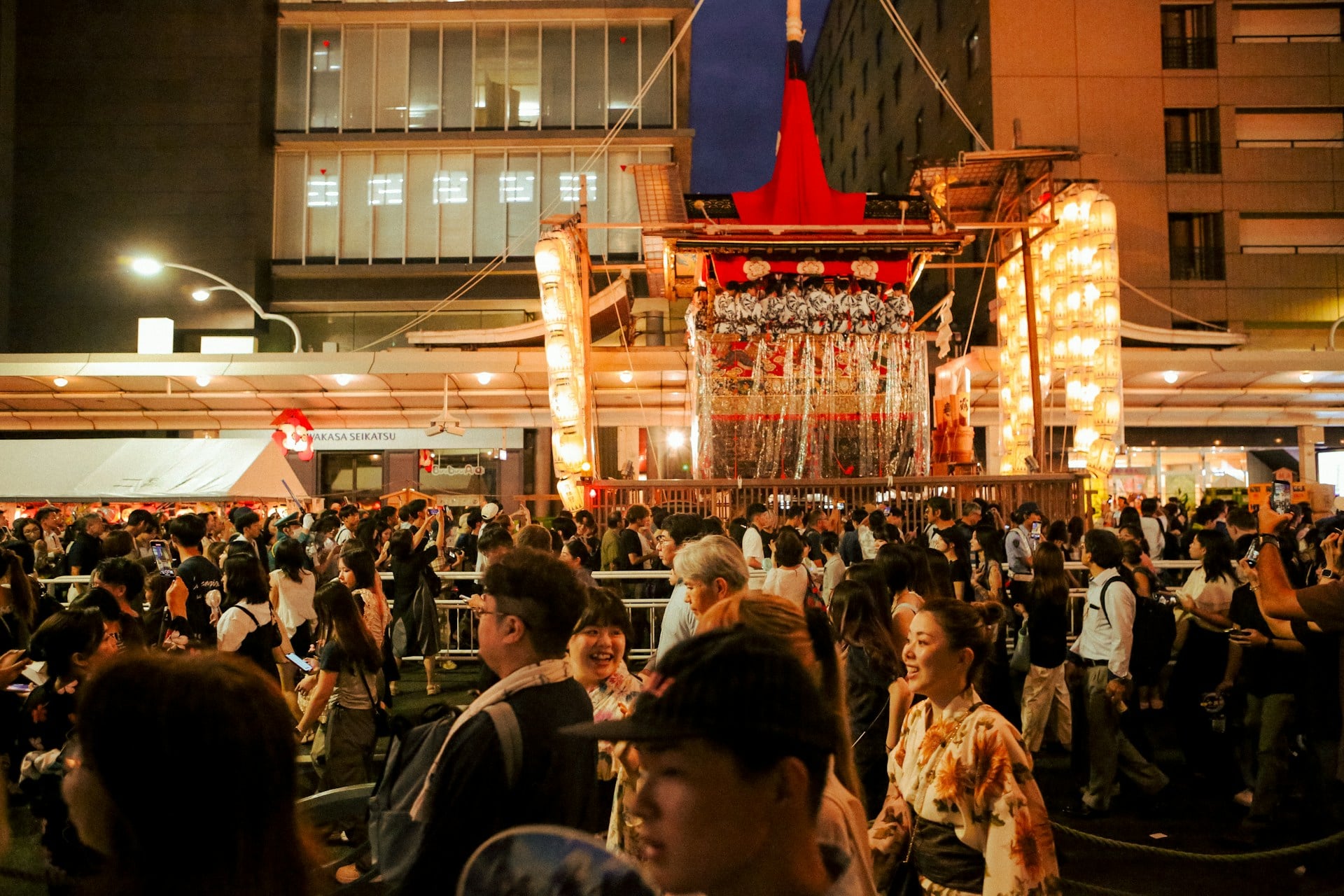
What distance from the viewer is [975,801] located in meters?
2.89

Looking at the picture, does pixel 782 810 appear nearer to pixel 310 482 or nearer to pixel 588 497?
pixel 588 497

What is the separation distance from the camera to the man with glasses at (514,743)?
2.34 metres

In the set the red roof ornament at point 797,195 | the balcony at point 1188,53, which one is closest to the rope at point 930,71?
the red roof ornament at point 797,195

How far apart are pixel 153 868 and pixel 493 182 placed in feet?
98.6

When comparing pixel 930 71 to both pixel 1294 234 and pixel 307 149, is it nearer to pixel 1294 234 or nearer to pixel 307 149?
pixel 1294 234

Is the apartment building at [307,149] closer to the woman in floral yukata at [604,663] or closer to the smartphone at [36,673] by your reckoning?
the smartphone at [36,673]

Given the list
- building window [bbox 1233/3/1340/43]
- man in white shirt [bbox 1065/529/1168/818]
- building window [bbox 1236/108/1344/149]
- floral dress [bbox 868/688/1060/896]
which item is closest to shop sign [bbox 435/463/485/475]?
man in white shirt [bbox 1065/529/1168/818]

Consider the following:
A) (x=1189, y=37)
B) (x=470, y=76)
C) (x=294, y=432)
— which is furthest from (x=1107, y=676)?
(x=1189, y=37)

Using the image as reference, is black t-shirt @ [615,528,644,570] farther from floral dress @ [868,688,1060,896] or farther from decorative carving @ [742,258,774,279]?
decorative carving @ [742,258,774,279]

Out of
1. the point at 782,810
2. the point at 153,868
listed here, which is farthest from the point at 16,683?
the point at 782,810

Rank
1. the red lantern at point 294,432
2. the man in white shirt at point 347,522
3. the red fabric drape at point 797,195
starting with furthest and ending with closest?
1. the red lantern at point 294,432
2. the red fabric drape at point 797,195
3. the man in white shirt at point 347,522

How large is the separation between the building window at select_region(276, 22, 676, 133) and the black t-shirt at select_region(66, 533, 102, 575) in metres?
22.4

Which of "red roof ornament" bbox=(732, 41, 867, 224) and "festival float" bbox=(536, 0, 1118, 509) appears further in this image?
"red roof ornament" bbox=(732, 41, 867, 224)

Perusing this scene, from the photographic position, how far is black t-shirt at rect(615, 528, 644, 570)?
455 inches
